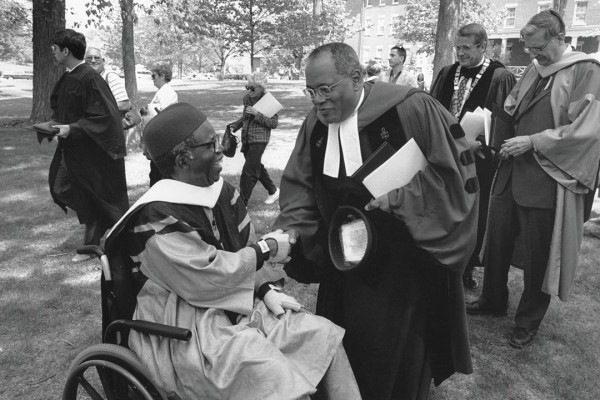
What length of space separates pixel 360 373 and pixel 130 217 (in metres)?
1.37

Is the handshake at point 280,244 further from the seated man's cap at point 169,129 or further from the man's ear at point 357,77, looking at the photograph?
the man's ear at point 357,77

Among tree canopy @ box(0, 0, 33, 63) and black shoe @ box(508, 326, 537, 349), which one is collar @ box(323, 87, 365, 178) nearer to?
black shoe @ box(508, 326, 537, 349)

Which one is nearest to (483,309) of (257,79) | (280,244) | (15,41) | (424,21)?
(280,244)

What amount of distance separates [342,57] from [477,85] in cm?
213

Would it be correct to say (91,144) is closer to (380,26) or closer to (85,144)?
(85,144)

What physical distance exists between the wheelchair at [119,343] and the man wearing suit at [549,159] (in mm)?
2418

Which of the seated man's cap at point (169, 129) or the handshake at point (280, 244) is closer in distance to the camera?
the seated man's cap at point (169, 129)

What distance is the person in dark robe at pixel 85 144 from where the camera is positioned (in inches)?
188

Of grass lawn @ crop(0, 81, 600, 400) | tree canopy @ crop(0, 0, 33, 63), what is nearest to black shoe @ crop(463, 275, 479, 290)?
grass lawn @ crop(0, 81, 600, 400)

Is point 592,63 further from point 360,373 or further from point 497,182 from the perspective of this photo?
point 360,373

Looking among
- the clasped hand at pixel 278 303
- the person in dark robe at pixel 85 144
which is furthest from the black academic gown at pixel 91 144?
the clasped hand at pixel 278 303

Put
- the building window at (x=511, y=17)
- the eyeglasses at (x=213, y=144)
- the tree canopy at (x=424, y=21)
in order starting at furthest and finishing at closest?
the building window at (x=511, y=17) < the tree canopy at (x=424, y=21) < the eyeglasses at (x=213, y=144)

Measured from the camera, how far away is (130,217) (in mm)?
2182

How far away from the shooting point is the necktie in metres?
4.20
